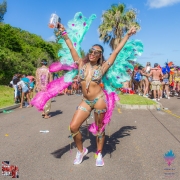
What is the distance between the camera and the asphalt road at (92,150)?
3818 mm

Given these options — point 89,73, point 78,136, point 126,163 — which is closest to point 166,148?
point 126,163

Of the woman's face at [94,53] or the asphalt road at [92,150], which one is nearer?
the asphalt road at [92,150]

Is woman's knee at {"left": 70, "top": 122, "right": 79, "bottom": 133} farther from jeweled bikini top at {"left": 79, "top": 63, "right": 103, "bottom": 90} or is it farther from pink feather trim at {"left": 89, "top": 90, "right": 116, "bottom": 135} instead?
jeweled bikini top at {"left": 79, "top": 63, "right": 103, "bottom": 90}

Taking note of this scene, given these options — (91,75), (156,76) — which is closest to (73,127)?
(91,75)

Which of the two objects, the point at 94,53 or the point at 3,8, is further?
the point at 3,8

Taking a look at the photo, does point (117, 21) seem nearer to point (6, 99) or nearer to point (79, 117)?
point (6, 99)

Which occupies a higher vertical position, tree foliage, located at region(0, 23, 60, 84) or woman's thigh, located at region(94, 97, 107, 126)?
tree foliage, located at region(0, 23, 60, 84)

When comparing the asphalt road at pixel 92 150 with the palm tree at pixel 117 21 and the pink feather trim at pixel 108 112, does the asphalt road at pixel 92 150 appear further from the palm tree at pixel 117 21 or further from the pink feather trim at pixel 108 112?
the palm tree at pixel 117 21

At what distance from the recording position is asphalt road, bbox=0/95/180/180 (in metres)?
3.82

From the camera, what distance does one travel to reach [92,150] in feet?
16.2

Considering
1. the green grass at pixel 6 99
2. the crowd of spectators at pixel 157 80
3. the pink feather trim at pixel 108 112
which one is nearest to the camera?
the pink feather trim at pixel 108 112

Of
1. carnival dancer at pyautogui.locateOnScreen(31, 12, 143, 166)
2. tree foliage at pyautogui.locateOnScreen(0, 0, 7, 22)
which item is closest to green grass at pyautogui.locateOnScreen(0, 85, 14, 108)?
carnival dancer at pyautogui.locateOnScreen(31, 12, 143, 166)

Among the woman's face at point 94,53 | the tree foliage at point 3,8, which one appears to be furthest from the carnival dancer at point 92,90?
the tree foliage at point 3,8

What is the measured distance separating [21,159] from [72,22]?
→ 8.90 ft
